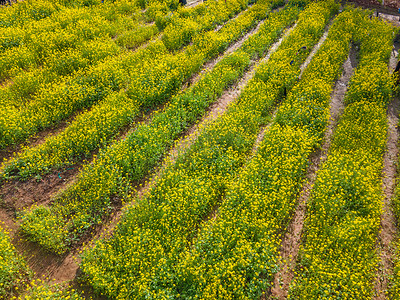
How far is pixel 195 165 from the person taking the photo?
8070mm

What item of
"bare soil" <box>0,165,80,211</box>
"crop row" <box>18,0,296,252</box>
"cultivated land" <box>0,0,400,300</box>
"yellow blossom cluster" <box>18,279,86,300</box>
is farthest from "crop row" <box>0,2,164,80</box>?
"yellow blossom cluster" <box>18,279,86,300</box>

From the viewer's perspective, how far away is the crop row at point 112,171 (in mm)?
6793

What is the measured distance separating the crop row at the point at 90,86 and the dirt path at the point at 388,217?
29.7ft

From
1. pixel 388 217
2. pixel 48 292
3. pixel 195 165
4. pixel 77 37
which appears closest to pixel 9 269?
pixel 48 292

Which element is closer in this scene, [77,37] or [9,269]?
[9,269]

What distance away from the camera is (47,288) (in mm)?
5684

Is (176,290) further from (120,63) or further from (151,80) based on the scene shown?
(120,63)

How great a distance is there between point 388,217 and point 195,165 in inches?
240

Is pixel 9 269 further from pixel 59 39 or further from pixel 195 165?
pixel 59 39

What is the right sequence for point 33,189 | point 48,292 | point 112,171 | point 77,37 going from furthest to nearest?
point 77,37 → point 33,189 → point 112,171 → point 48,292

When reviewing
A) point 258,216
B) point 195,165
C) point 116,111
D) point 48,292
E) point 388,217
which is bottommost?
point 388,217

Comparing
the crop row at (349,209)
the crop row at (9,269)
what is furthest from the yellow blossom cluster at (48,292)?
the crop row at (349,209)

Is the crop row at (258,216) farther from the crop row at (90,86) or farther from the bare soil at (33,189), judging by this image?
the crop row at (90,86)

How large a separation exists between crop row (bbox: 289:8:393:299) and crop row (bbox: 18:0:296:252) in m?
5.26
